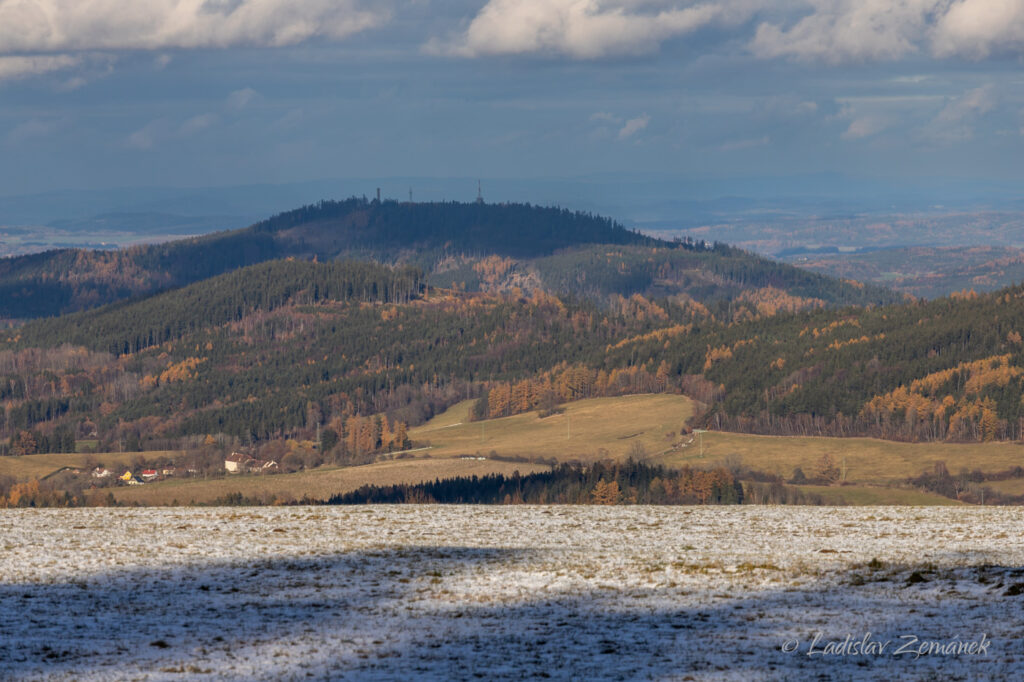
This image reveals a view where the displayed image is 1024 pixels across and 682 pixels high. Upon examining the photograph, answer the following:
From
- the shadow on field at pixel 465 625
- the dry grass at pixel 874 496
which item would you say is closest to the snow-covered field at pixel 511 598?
the shadow on field at pixel 465 625

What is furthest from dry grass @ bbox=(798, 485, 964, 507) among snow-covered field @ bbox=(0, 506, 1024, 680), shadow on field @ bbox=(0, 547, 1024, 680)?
shadow on field @ bbox=(0, 547, 1024, 680)

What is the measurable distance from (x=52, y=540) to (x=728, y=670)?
28.4 m

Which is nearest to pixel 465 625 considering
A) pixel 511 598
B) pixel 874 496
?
pixel 511 598

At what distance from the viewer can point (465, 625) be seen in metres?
31.5

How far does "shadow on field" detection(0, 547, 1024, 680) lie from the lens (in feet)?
90.6

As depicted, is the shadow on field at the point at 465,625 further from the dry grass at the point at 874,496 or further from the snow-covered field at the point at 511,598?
the dry grass at the point at 874,496

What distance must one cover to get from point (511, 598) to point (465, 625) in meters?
3.16

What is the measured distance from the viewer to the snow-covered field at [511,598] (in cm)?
2805

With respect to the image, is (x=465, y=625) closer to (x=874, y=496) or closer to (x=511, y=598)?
(x=511, y=598)

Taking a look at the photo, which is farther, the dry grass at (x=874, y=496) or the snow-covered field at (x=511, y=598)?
the dry grass at (x=874, y=496)

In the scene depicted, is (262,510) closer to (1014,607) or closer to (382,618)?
(382,618)

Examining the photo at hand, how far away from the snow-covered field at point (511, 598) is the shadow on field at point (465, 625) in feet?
0.30

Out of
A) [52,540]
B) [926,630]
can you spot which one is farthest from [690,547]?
[52,540]

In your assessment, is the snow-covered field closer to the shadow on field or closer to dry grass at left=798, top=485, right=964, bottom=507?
the shadow on field
